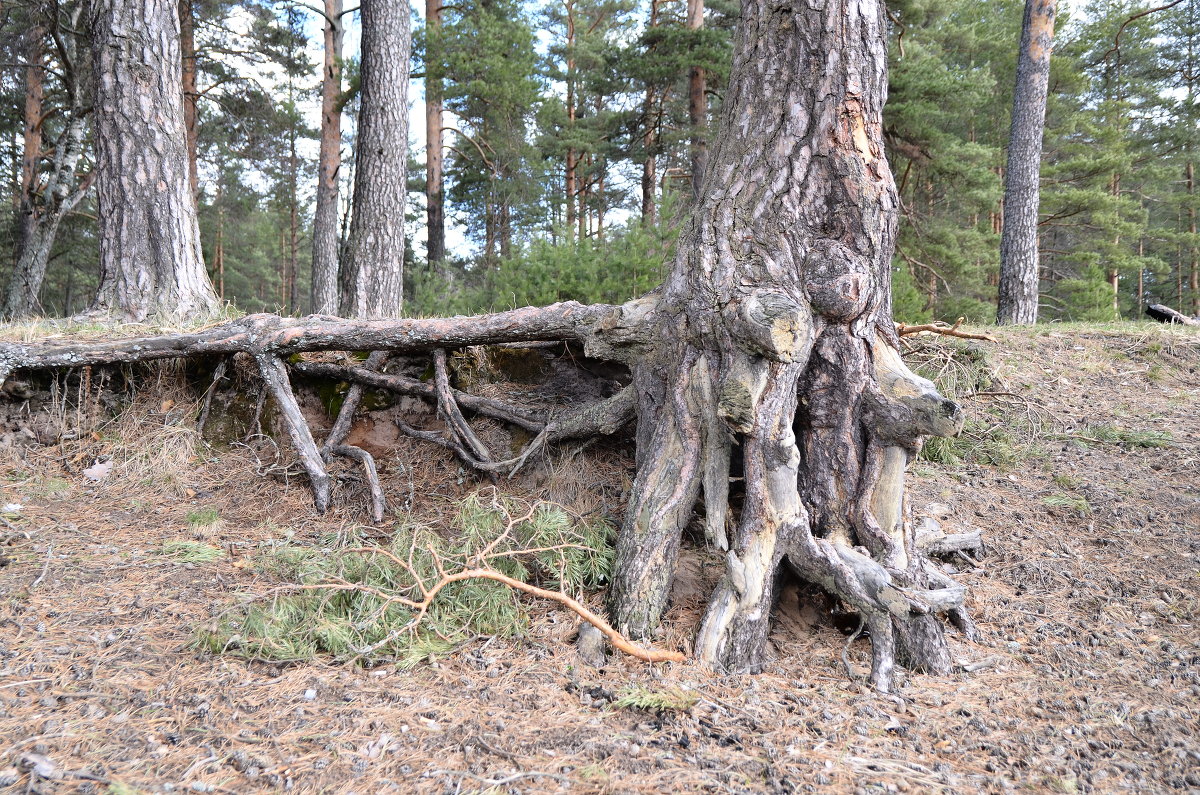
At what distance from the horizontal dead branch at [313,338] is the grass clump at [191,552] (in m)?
1.29

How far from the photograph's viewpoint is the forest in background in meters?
9.64

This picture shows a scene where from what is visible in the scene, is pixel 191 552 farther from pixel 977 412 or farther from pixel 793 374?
pixel 977 412

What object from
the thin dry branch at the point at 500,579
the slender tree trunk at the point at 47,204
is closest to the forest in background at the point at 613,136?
the slender tree trunk at the point at 47,204

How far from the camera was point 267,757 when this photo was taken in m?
1.93

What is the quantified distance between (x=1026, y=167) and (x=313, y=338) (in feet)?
31.1

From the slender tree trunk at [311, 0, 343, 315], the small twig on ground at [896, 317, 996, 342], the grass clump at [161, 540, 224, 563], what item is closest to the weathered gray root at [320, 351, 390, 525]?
the grass clump at [161, 540, 224, 563]

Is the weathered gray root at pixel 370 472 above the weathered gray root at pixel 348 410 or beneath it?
beneath

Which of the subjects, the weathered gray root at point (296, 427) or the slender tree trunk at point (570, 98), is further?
the slender tree trunk at point (570, 98)

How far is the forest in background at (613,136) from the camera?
9.64 metres

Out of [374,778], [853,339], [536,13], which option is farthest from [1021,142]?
[536,13]

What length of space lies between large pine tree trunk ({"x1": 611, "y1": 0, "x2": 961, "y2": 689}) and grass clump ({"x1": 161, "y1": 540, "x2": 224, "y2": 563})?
2.05 metres

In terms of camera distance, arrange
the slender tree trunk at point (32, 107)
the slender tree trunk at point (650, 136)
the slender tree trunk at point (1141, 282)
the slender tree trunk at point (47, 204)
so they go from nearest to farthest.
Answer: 1. the slender tree trunk at point (47, 204)
2. the slender tree trunk at point (32, 107)
3. the slender tree trunk at point (650, 136)
4. the slender tree trunk at point (1141, 282)

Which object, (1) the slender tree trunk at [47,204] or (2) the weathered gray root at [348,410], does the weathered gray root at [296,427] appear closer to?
(2) the weathered gray root at [348,410]

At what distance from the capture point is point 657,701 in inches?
90.6
